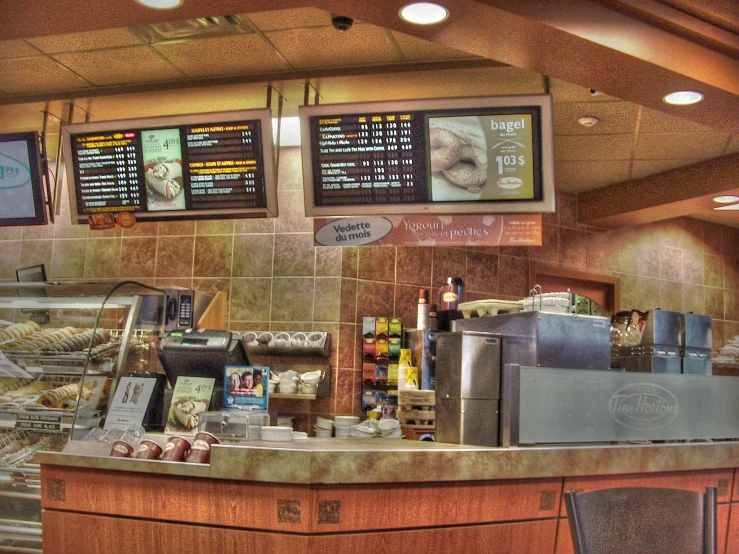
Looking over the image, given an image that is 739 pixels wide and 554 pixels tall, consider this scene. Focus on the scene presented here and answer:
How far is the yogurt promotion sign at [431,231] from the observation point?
4.48 metres

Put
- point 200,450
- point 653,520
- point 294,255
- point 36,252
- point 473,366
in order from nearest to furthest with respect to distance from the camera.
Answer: point 653,520 → point 200,450 → point 473,366 → point 294,255 → point 36,252

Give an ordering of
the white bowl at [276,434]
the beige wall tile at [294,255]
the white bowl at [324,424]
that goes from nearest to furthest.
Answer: the white bowl at [276,434], the white bowl at [324,424], the beige wall tile at [294,255]

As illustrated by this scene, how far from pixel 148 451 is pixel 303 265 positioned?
277cm

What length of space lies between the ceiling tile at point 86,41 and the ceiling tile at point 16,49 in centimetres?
5

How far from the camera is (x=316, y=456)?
7.93 feet

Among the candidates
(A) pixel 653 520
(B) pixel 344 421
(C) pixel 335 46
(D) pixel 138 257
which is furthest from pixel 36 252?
(A) pixel 653 520

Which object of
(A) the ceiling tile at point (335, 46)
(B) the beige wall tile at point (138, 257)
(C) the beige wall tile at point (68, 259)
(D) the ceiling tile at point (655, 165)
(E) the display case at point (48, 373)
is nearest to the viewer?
(E) the display case at point (48, 373)

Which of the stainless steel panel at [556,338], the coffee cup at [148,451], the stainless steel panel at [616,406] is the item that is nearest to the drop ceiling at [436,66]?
the stainless steel panel at [556,338]

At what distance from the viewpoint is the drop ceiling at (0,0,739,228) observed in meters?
3.00

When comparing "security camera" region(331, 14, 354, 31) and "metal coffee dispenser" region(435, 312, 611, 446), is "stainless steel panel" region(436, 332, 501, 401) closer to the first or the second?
"metal coffee dispenser" region(435, 312, 611, 446)

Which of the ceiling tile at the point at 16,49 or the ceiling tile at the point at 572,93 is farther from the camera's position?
the ceiling tile at the point at 572,93

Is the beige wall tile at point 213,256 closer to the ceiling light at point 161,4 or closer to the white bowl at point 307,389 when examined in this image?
the white bowl at point 307,389

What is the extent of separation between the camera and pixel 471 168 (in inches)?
153

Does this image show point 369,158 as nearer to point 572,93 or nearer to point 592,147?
point 572,93
